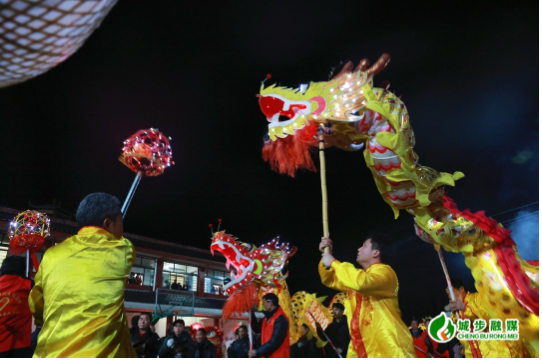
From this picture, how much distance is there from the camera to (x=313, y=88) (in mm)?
3531

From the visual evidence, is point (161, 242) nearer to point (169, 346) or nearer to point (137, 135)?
point (169, 346)

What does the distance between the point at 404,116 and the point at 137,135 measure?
2448 millimetres

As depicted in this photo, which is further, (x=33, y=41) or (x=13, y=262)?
(x=13, y=262)

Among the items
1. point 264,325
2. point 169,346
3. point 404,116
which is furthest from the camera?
point 169,346

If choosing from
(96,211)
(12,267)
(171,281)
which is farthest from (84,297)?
(171,281)

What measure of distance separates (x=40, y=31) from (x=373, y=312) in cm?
286

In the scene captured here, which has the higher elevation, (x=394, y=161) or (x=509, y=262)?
(x=394, y=161)

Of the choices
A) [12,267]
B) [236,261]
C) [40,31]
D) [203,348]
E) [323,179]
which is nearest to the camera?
[40,31]

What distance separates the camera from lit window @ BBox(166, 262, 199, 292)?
18719 mm

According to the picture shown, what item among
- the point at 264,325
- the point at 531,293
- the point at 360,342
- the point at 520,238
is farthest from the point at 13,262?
the point at 520,238

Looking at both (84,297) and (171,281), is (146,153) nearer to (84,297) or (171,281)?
(84,297)

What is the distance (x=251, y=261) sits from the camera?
27.5 feet

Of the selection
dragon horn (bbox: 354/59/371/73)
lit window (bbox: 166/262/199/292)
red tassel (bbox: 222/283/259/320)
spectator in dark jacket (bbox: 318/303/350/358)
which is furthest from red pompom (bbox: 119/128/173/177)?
lit window (bbox: 166/262/199/292)

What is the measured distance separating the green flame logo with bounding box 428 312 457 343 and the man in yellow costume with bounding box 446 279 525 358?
0.95ft
